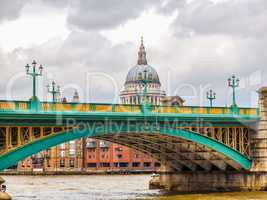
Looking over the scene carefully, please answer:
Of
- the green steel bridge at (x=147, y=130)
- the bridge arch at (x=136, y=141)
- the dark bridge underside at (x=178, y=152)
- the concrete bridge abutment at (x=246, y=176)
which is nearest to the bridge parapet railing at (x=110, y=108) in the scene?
the green steel bridge at (x=147, y=130)

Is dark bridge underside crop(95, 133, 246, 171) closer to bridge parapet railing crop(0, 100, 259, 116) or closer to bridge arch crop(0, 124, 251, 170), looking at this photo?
bridge arch crop(0, 124, 251, 170)

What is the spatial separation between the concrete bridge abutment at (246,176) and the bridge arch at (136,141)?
1.09 m

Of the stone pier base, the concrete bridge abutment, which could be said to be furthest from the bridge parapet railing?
the stone pier base

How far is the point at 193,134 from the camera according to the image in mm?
66500

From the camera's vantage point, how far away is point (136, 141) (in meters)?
74.1

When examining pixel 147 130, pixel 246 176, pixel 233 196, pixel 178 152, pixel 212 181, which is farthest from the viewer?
pixel 212 181

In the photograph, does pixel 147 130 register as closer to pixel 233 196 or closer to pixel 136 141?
pixel 233 196

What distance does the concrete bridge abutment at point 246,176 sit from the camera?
7038 centimetres

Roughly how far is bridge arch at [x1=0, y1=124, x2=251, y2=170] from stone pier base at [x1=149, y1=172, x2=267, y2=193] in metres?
1.22

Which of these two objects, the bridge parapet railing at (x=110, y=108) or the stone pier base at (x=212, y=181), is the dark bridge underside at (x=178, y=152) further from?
the bridge parapet railing at (x=110, y=108)

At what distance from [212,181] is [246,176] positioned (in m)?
4.70

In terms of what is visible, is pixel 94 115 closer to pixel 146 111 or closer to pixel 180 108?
pixel 146 111

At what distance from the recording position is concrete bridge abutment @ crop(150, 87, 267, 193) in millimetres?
70375

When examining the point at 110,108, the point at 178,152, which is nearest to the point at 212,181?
the point at 178,152
